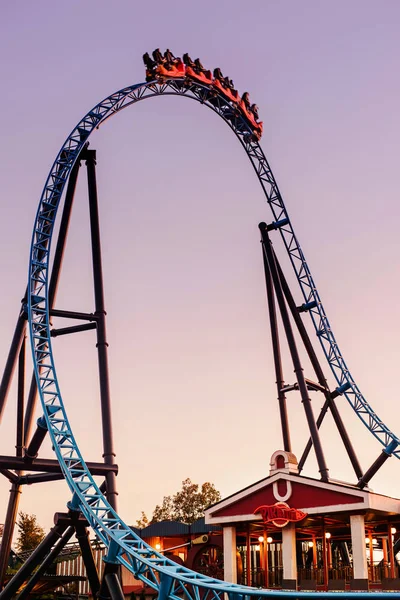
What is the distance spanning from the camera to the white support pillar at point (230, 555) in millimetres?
23672

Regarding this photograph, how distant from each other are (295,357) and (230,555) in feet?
26.0

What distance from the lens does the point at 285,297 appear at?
29.4 metres

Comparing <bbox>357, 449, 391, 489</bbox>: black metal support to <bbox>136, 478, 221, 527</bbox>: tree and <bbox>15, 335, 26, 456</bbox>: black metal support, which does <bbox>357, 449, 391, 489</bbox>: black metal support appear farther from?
<bbox>136, 478, 221, 527</bbox>: tree

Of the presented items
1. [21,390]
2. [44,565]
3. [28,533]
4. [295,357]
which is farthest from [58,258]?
[28,533]

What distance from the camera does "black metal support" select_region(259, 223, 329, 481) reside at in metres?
24.7

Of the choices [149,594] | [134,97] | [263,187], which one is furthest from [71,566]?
[134,97]

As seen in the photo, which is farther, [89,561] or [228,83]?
[228,83]

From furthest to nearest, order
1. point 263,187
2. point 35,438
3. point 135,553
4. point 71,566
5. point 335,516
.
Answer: point 71,566, point 263,187, point 335,516, point 35,438, point 135,553

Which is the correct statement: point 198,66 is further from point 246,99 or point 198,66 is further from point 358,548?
point 358,548

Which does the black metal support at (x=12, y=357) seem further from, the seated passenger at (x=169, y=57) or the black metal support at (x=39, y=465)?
the seated passenger at (x=169, y=57)

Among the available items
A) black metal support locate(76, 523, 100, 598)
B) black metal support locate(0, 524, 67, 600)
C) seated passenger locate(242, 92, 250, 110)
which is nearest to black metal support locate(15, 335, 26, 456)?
black metal support locate(0, 524, 67, 600)

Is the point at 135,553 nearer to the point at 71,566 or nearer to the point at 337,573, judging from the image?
the point at 337,573

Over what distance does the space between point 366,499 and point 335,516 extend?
180 centimetres

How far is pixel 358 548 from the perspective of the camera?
68.5ft
